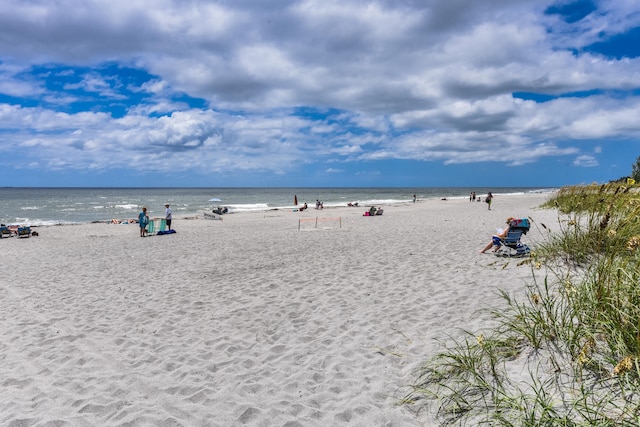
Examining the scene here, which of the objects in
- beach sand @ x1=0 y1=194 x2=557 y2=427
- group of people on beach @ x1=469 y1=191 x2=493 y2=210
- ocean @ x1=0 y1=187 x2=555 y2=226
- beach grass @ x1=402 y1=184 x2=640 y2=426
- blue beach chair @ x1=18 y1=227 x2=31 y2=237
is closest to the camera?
beach grass @ x1=402 y1=184 x2=640 y2=426

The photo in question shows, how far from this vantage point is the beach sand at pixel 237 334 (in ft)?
12.6

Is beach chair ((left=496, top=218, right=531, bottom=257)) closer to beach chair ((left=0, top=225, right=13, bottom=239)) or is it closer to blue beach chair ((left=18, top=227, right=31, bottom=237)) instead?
blue beach chair ((left=18, top=227, right=31, bottom=237))

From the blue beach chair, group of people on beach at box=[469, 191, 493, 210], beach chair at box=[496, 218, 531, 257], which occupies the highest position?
group of people on beach at box=[469, 191, 493, 210]

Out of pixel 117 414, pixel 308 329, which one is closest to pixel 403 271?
pixel 308 329

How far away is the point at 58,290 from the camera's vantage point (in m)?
8.56

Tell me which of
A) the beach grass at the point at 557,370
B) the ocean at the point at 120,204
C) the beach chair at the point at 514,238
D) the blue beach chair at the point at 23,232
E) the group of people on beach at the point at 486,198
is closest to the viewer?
the beach grass at the point at 557,370

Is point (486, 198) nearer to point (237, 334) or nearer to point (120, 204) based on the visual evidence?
point (237, 334)

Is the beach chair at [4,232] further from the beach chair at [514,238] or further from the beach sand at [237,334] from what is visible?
the beach chair at [514,238]

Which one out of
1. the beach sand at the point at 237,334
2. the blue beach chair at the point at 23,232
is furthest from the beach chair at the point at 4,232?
the beach sand at the point at 237,334

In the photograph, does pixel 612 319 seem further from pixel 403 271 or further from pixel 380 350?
pixel 403 271

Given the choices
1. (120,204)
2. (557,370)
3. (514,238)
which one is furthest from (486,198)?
(120,204)

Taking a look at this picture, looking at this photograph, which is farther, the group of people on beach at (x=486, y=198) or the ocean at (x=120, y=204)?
the ocean at (x=120, y=204)

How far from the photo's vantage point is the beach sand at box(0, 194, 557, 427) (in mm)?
3850

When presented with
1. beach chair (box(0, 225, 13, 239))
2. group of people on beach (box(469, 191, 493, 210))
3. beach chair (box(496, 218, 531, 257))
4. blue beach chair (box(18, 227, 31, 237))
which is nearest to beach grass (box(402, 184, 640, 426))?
beach chair (box(496, 218, 531, 257))
